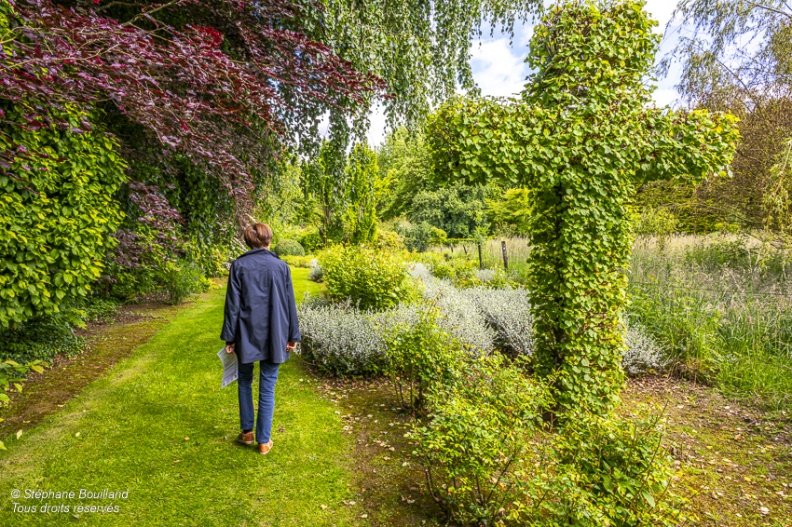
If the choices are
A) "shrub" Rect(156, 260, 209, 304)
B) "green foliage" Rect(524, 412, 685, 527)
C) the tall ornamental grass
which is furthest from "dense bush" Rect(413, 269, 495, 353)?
"shrub" Rect(156, 260, 209, 304)

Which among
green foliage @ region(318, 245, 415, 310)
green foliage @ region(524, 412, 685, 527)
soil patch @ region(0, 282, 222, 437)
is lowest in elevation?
soil patch @ region(0, 282, 222, 437)

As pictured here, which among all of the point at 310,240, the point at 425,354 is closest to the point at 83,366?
the point at 425,354

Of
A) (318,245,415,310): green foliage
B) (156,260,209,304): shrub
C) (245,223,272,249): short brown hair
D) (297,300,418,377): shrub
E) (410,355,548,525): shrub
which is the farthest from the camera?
(156,260,209,304): shrub

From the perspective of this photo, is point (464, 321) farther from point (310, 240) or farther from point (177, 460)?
point (310, 240)

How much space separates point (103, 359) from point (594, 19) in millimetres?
6753

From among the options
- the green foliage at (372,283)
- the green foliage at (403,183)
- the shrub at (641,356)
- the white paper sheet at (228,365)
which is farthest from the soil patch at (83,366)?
the green foliage at (403,183)

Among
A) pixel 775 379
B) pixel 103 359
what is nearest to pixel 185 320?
pixel 103 359

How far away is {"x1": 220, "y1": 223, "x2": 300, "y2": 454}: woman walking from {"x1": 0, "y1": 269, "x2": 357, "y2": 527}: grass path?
406mm

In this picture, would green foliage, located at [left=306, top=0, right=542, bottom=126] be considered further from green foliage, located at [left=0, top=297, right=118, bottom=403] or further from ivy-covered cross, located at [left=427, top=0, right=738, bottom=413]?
green foliage, located at [left=0, top=297, right=118, bottom=403]

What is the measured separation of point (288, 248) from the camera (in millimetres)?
19625

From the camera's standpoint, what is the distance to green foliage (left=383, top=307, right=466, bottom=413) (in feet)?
10.9

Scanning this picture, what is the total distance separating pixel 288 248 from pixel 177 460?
17.4 m

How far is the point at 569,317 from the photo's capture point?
11.2ft

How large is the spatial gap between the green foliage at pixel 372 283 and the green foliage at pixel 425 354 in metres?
2.05
